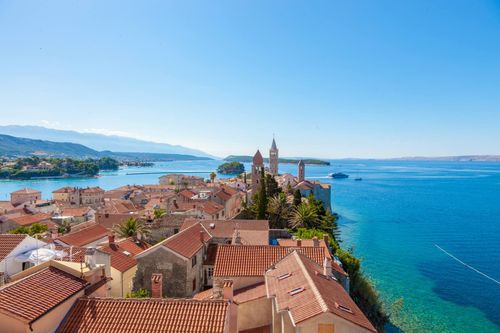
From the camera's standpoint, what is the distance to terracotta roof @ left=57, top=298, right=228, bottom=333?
420 inches

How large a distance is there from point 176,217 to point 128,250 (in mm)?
8935

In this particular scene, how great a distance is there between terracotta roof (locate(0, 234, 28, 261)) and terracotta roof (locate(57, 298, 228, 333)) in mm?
9390

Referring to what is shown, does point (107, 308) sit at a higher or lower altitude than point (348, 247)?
higher

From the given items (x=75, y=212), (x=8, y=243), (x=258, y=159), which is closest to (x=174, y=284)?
(x=8, y=243)

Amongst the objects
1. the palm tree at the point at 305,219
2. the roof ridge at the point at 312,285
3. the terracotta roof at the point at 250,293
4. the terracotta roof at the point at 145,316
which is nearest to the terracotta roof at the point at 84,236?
the terracotta roof at the point at 250,293

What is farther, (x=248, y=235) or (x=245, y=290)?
(x=248, y=235)

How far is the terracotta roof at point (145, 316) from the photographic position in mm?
10680

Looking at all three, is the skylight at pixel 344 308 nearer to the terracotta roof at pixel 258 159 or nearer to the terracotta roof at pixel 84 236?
the terracotta roof at pixel 84 236

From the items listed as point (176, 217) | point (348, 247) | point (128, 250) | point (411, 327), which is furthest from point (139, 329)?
point (348, 247)

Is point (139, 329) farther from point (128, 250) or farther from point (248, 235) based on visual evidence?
point (248, 235)

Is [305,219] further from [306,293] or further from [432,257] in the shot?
[306,293]

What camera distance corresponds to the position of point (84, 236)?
3516cm

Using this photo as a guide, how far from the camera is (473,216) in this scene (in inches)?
3216

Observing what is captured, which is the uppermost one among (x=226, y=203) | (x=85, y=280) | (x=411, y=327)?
(x=85, y=280)
